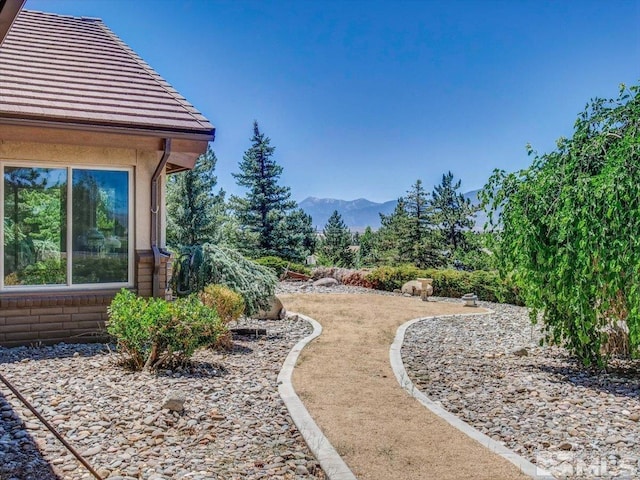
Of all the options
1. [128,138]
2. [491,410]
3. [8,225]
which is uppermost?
[128,138]

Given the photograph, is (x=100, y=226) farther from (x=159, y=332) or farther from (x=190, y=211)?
(x=190, y=211)

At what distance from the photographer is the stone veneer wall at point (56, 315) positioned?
23.5 feet

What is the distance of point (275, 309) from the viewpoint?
10.8m

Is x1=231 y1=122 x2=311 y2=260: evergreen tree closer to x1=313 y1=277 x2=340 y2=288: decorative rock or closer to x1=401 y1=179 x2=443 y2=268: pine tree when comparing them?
x1=401 y1=179 x2=443 y2=268: pine tree

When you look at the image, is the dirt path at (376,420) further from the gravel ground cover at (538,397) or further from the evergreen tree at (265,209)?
the evergreen tree at (265,209)

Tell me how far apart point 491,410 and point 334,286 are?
14.2 m

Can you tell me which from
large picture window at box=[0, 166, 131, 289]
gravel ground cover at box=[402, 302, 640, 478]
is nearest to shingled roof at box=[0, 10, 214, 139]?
large picture window at box=[0, 166, 131, 289]

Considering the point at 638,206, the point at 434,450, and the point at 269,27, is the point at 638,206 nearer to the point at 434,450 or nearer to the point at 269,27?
the point at 434,450

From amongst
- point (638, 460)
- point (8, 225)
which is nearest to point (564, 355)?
point (638, 460)

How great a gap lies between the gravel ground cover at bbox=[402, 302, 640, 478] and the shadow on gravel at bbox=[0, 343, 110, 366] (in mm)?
4600

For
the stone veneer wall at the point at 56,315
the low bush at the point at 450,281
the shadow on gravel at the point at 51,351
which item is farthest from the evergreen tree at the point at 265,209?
the shadow on gravel at the point at 51,351

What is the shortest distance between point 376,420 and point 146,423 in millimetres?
2154

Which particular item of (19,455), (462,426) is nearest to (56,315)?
(19,455)

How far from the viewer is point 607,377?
21.3ft
